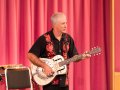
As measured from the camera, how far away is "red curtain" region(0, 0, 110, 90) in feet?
13.8

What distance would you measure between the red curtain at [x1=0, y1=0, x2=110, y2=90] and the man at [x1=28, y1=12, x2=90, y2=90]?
876mm

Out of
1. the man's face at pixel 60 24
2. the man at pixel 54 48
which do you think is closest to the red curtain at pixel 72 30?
the man at pixel 54 48

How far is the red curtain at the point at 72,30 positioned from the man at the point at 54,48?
876mm

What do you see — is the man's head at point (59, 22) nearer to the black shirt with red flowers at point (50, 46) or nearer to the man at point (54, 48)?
the man at point (54, 48)

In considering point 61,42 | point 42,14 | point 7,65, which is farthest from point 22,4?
point 61,42

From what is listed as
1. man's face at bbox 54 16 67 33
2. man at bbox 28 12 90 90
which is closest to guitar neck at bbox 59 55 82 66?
man at bbox 28 12 90 90

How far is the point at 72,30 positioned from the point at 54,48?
1417 millimetres

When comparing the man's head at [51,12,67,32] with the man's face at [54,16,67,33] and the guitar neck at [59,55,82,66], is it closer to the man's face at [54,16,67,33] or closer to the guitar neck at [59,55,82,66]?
the man's face at [54,16,67,33]

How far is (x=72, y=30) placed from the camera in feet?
15.6

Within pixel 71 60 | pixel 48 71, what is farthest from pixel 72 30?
pixel 48 71

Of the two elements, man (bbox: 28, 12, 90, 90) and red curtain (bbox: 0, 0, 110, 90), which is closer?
man (bbox: 28, 12, 90, 90)

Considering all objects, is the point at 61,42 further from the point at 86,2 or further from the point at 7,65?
the point at 86,2

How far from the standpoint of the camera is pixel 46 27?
4504mm

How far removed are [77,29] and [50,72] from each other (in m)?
1.61
